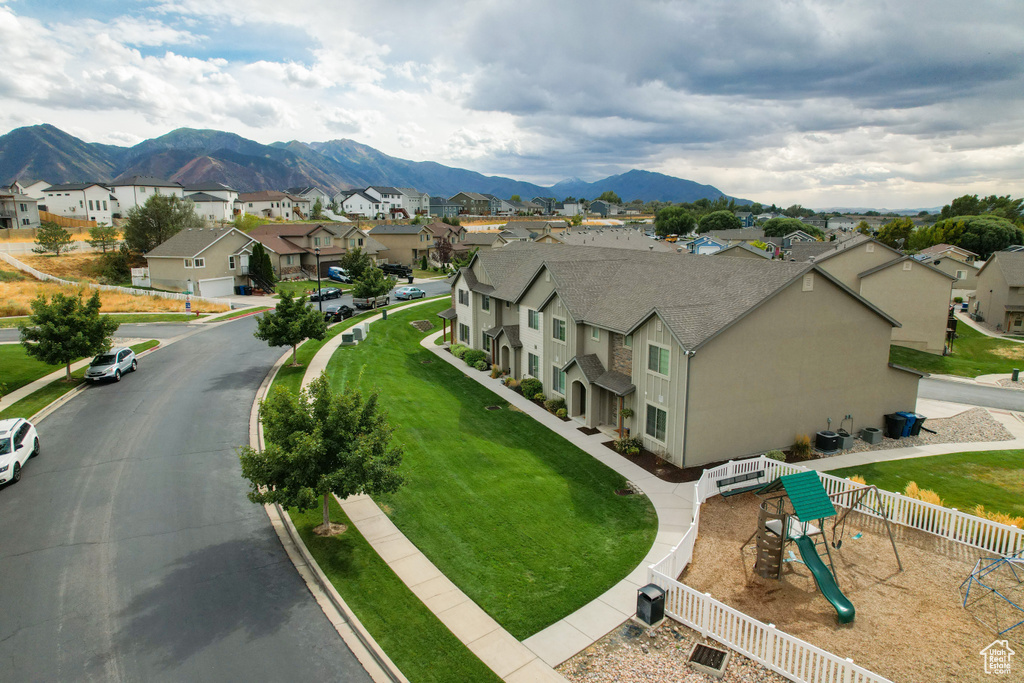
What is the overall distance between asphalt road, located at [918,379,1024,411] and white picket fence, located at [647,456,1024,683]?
23.9m

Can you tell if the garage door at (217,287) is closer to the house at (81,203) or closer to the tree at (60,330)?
the tree at (60,330)

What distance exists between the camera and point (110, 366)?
104 ft

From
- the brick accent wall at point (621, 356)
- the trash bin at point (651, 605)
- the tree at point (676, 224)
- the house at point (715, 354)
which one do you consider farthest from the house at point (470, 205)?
the trash bin at point (651, 605)

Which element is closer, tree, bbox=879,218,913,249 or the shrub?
the shrub

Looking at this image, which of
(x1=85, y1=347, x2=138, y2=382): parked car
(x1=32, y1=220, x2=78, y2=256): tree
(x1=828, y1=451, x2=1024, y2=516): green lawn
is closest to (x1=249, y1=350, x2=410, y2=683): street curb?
(x1=85, y1=347, x2=138, y2=382): parked car

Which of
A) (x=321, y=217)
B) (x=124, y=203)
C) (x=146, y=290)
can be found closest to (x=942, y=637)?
(x=146, y=290)

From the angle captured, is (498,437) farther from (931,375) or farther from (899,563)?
(931,375)

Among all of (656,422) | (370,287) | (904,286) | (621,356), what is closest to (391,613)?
(656,422)

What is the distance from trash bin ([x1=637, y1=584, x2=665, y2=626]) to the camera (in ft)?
44.5

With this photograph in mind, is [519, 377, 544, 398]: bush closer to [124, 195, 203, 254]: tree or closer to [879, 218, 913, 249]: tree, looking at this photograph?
[124, 195, 203, 254]: tree

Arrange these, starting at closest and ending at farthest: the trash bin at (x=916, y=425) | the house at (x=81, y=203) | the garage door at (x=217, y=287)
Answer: the trash bin at (x=916, y=425), the garage door at (x=217, y=287), the house at (x=81, y=203)

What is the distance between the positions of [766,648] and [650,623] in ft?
8.58

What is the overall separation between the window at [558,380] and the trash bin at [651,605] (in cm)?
1831

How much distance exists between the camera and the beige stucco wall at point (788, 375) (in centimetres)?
2373
